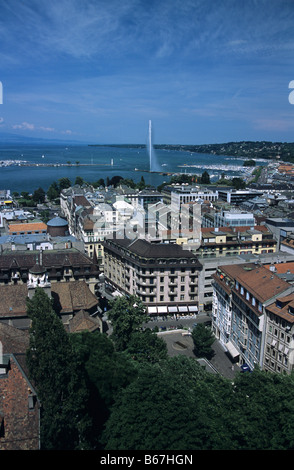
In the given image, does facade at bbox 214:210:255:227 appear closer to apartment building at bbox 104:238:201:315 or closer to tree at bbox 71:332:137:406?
apartment building at bbox 104:238:201:315

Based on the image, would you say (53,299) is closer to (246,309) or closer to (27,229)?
(246,309)

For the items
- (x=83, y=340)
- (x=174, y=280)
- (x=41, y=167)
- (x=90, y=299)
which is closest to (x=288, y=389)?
(x=83, y=340)

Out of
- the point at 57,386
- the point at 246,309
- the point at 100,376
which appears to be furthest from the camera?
the point at 246,309

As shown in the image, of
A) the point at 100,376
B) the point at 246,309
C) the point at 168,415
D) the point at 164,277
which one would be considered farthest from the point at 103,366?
the point at 164,277

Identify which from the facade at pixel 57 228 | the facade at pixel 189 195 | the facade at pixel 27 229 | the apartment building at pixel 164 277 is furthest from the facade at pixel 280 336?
the facade at pixel 189 195

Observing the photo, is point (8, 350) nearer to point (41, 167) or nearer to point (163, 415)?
point (163, 415)

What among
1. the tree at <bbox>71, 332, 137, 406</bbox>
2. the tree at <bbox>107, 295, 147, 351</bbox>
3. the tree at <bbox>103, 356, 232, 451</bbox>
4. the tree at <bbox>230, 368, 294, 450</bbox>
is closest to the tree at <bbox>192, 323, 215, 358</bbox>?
the tree at <bbox>107, 295, 147, 351</bbox>
